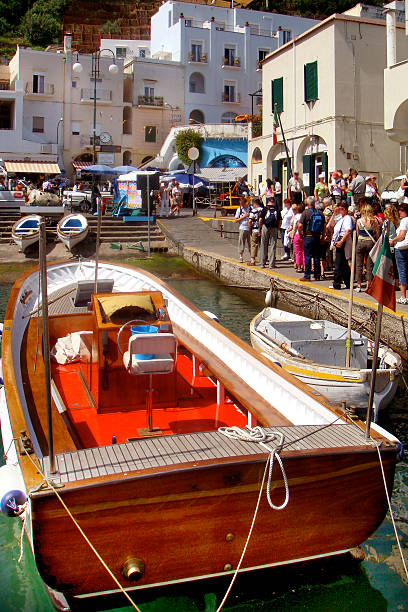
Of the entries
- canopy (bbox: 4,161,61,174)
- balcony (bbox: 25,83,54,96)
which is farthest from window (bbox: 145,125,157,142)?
canopy (bbox: 4,161,61,174)

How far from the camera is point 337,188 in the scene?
55.3 ft

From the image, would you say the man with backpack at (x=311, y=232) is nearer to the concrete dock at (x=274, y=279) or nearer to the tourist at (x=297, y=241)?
the concrete dock at (x=274, y=279)

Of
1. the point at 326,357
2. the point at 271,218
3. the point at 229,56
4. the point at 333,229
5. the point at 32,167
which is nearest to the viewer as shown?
the point at 326,357

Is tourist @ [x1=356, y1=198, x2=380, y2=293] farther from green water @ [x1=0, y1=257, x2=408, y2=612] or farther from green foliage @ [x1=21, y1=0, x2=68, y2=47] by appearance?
green foliage @ [x1=21, y1=0, x2=68, y2=47]

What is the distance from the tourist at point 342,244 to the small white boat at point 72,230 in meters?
11.4

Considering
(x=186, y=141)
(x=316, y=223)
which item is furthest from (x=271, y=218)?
(x=186, y=141)

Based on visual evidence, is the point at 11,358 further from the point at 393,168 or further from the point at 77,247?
the point at 393,168

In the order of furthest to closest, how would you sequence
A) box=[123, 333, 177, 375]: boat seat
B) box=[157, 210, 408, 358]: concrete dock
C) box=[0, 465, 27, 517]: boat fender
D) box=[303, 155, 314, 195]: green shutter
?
1. box=[303, 155, 314, 195]: green shutter
2. box=[157, 210, 408, 358]: concrete dock
3. box=[123, 333, 177, 375]: boat seat
4. box=[0, 465, 27, 517]: boat fender

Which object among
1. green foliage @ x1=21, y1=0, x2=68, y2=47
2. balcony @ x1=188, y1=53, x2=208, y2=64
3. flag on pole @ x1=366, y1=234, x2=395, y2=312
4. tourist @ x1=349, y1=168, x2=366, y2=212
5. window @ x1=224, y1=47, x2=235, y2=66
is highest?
green foliage @ x1=21, y1=0, x2=68, y2=47

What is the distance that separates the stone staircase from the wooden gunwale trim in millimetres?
19349

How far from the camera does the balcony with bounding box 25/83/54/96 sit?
139ft

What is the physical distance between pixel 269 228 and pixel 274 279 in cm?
136

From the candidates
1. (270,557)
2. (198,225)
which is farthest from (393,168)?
(270,557)

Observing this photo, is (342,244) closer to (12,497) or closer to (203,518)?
(203,518)
